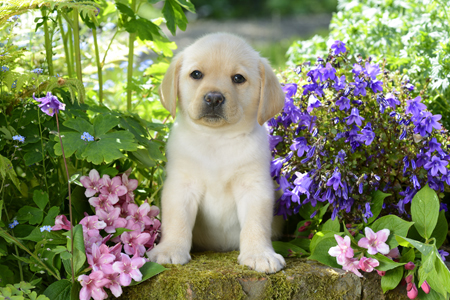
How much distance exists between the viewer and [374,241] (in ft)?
7.89

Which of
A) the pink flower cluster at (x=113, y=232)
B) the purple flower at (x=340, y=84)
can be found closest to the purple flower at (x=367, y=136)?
the purple flower at (x=340, y=84)

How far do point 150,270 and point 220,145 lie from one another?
806mm

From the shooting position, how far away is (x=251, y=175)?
2.66m

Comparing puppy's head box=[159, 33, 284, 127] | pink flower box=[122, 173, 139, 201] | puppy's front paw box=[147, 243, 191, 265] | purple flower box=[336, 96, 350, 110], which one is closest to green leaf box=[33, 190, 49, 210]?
pink flower box=[122, 173, 139, 201]

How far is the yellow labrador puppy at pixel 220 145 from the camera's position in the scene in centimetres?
257

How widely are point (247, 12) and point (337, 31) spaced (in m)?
9.28

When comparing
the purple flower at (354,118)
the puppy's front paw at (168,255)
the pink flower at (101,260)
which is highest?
the purple flower at (354,118)

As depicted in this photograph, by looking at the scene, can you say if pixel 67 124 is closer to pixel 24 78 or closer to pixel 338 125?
A: pixel 24 78

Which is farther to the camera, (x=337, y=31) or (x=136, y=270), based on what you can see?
(x=337, y=31)

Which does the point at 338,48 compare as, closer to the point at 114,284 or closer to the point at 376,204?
the point at 376,204

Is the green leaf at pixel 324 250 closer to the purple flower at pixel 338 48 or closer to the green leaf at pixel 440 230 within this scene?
the green leaf at pixel 440 230

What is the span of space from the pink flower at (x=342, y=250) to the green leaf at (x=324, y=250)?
0.27 feet

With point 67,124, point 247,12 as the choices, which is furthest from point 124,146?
point 247,12

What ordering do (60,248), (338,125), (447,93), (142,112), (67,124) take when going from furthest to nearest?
(142,112)
(447,93)
(338,125)
(67,124)
(60,248)
